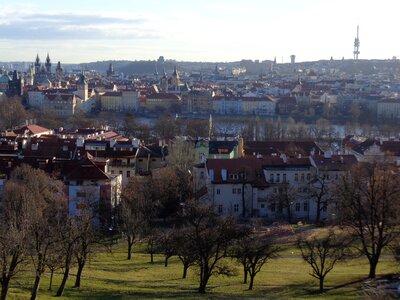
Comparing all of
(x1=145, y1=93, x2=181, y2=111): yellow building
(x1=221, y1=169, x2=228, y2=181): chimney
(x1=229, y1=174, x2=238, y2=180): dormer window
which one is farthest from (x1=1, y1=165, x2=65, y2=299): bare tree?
(x1=145, y1=93, x2=181, y2=111): yellow building

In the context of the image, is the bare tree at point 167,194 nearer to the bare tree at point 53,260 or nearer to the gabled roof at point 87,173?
the gabled roof at point 87,173

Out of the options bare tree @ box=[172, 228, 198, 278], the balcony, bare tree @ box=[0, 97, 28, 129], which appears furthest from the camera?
bare tree @ box=[0, 97, 28, 129]

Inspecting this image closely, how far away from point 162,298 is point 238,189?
1413 cm

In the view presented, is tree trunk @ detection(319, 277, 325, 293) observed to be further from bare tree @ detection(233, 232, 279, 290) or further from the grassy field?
bare tree @ detection(233, 232, 279, 290)

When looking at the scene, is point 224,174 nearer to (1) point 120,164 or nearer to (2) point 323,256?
(1) point 120,164

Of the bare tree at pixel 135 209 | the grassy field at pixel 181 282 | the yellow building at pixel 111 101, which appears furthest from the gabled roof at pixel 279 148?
the yellow building at pixel 111 101

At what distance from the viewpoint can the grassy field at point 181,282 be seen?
15875 mm

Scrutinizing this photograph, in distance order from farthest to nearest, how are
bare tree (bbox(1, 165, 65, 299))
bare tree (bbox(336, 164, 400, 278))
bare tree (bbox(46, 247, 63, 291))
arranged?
bare tree (bbox(336, 164, 400, 278))
bare tree (bbox(46, 247, 63, 291))
bare tree (bbox(1, 165, 65, 299))

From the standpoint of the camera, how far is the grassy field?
52.1 feet

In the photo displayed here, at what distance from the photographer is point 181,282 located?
18.4 metres

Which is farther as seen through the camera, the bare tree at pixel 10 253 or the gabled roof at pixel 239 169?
the gabled roof at pixel 239 169

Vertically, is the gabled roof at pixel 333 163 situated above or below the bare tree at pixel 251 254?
above

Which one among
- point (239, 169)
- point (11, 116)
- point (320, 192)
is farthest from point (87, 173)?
point (11, 116)

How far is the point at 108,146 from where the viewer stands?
35969 mm
